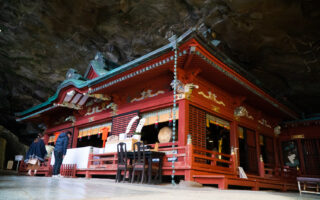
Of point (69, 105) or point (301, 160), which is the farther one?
point (69, 105)

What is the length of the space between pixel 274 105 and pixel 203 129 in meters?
5.05

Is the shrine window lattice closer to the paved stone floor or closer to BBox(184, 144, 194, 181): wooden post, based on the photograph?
BBox(184, 144, 194, 181): wooden post

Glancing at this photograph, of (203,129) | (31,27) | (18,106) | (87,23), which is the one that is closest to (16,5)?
(31,27)

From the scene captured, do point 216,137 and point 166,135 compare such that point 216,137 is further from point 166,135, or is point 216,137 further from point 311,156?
point 166,135

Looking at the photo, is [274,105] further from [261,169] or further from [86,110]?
[86,110]

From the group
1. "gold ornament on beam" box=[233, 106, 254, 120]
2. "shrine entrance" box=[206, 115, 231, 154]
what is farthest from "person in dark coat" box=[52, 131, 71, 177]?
"gold ornament on beam" box=[233, 106, 254, 120]

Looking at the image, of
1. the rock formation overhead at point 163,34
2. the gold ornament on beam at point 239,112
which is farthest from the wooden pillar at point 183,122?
the rock formation overhead at point 163,34

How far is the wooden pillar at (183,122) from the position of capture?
7.75 m

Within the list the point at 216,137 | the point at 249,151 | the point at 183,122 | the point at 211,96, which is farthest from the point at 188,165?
the point at 216,137

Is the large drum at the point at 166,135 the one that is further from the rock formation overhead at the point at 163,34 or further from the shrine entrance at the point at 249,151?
the rock formation overhead at the point at 163,34

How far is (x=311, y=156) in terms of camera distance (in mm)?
12398

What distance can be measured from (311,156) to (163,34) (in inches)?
430

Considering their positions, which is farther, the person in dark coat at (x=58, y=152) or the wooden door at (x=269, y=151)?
the wooden door at (x=269, y=151)

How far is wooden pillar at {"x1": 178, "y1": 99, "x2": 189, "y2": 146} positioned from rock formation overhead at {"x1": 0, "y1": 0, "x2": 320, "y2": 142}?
407cm
